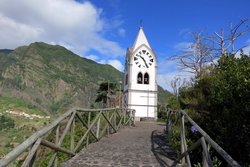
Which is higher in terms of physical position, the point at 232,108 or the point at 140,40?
the point at 140,40

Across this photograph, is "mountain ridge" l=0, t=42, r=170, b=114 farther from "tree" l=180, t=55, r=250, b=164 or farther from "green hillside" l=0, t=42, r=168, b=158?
"tree" l=180, t=55, r=250, b=164

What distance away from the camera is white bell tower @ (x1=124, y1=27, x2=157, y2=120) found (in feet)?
125

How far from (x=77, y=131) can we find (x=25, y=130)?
69058 millimetres

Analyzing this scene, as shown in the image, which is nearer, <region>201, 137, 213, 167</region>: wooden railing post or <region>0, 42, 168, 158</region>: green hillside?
<region>201, 137, 213, 167</region>: wooden railing post

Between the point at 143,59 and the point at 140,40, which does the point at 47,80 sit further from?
the point at 143,59

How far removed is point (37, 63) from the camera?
152 m

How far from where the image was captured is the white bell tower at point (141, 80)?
38.0 meters

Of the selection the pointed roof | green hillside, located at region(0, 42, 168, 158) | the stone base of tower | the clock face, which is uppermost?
green hillside, located at region(0, 42, 168, 158)

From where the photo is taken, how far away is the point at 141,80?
38938 mm

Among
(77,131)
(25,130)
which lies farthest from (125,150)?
(25,130)

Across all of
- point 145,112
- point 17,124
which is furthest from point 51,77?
point 145,112

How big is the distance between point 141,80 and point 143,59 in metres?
2.66

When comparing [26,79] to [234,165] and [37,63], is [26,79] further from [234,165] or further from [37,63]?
[234,165]

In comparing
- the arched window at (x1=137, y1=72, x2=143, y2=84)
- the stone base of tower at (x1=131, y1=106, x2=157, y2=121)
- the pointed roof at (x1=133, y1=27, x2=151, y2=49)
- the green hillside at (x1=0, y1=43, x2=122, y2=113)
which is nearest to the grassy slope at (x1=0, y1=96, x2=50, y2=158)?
the green hillside at (x1=0, y1=43, x2=122, y2=113)
